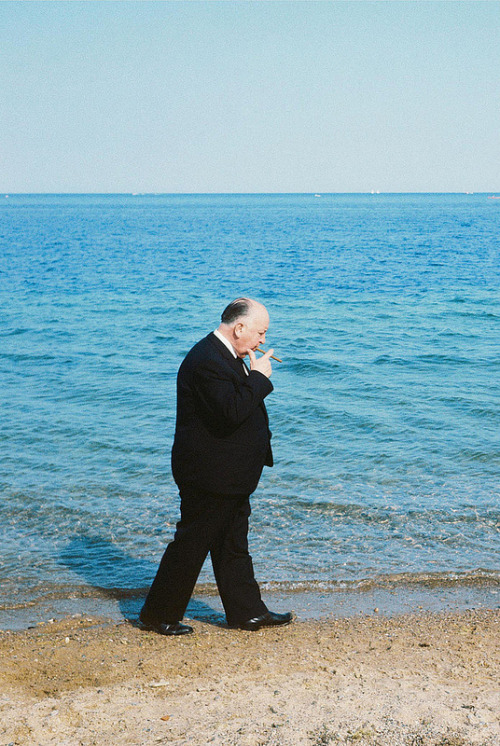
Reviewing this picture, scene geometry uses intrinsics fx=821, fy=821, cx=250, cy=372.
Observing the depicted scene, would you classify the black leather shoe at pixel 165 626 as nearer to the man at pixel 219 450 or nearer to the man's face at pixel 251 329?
the man at pixel 219 450

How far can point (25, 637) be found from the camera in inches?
198

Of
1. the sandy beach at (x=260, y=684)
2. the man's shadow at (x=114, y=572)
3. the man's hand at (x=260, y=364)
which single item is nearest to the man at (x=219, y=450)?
the man's hand at (x=260, y=364)

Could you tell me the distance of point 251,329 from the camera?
175 inches

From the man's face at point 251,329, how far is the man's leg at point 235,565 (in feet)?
2.88

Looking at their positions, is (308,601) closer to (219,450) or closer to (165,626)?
(165,626)

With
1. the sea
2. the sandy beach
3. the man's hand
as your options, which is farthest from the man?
the sea

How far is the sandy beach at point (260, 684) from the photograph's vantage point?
3.63 meters

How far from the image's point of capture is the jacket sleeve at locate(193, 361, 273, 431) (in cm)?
438

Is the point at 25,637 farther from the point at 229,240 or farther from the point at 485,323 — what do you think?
the point at 229,240

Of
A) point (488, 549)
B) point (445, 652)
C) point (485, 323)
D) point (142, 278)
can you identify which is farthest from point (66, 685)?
point (142, 278)

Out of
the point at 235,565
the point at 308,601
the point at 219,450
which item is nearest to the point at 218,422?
the point at 219,450

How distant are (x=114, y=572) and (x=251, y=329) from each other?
274cm

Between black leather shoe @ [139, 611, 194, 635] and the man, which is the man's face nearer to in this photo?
Answer: the man

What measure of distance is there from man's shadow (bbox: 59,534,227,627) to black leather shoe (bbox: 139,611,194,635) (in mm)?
290
